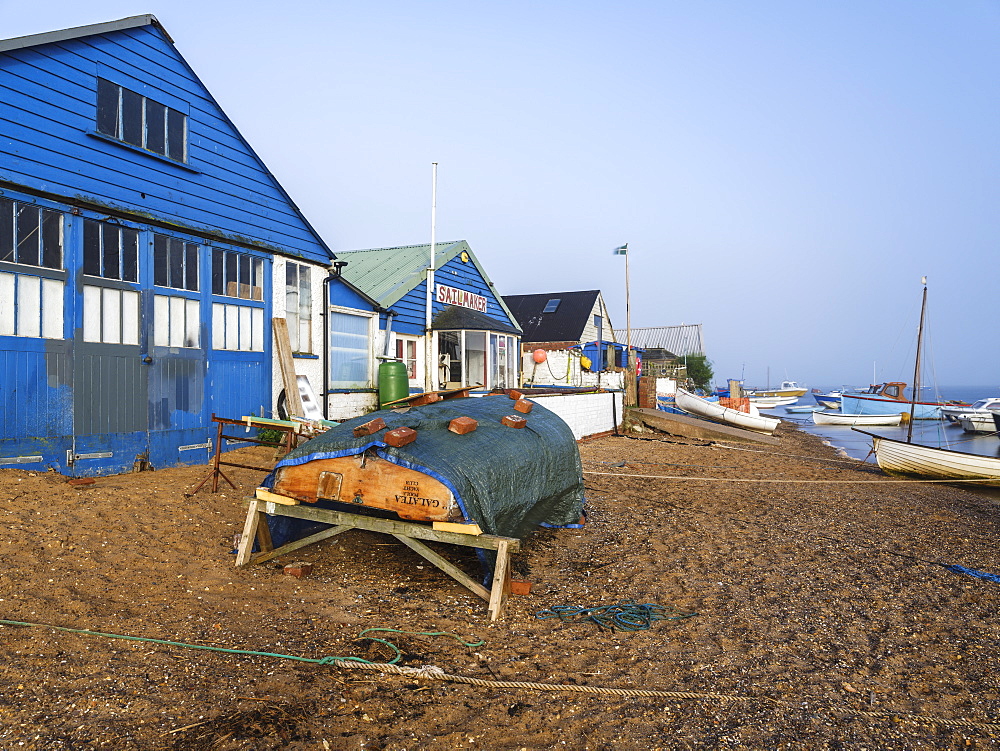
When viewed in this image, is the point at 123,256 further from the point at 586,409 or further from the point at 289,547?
the point at 586,409

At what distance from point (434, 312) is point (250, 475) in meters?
10.0

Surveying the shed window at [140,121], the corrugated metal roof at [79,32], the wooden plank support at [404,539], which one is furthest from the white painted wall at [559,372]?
the wooden plank support at [404,539]

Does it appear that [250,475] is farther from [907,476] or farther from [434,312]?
[907,476]

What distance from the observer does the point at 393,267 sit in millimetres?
19281

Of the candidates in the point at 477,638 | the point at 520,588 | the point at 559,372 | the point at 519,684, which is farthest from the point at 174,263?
the point at 559,372

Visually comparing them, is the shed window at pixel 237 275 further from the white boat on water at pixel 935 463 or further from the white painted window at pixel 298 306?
the white boat on water at pixel 935 463

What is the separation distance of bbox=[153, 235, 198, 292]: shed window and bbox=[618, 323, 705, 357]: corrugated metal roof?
47.8 m

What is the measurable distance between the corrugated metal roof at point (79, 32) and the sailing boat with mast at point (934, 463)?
18.2 meters

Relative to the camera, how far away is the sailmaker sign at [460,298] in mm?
19328

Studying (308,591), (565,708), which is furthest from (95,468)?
(565,708)

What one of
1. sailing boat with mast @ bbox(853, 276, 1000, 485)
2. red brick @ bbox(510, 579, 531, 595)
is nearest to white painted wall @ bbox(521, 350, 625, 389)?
sailing boat with mast @ bbox(853, 276, 1000, 485)

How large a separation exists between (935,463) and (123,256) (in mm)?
17922

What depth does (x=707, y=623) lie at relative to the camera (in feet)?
17.7

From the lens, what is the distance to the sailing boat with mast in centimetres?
1448
